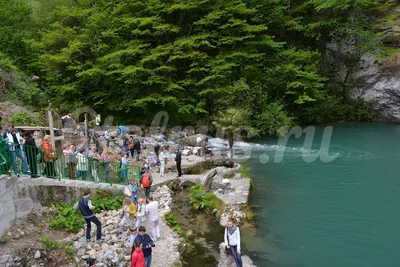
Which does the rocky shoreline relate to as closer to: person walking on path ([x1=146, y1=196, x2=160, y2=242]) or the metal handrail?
person walking on path ([x1=146, y1=196, x2=160, y2=242])

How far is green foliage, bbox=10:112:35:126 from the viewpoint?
802 inches

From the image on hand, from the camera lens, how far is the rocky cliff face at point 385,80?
33875mm

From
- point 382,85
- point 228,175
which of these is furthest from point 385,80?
point 228,175

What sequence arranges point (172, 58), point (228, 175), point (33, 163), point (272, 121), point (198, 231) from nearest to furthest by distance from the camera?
1. point (33, 163)
2. point (198, 231)
3. point (228, 175)
4. point (172, 58)
5. point (272, 121)

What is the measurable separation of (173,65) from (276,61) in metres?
10.2

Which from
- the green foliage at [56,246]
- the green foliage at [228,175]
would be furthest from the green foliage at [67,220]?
the green foliage at [228,175]

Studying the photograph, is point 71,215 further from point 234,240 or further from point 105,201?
point 234,240

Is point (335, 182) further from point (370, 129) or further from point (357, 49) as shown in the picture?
point (357, 49)

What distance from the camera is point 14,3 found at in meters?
30.6

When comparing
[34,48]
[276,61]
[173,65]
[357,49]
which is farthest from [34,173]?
[357,49]

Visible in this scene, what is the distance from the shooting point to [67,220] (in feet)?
35.3

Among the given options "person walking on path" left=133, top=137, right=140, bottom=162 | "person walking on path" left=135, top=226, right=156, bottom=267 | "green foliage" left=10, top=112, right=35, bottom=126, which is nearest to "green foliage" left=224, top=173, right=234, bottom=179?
"person walking on path" left=133, top=137, right=140, bottom=162

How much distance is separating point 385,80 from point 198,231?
3029 centimetres

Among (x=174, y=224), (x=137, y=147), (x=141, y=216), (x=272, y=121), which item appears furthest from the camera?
(x=272, y=121)
